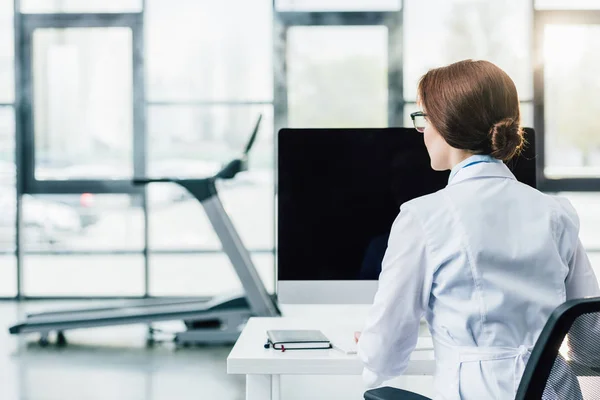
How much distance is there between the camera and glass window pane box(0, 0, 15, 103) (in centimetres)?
533

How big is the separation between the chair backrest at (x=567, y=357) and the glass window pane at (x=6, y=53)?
5.11m

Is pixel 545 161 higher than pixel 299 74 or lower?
lower

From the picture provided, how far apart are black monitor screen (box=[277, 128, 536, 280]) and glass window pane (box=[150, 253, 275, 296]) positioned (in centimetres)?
359

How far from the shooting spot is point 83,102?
5.40m

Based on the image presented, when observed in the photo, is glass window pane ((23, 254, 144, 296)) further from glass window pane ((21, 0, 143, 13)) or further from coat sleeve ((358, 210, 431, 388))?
coat sleeve ((358, 210, 431, 388))

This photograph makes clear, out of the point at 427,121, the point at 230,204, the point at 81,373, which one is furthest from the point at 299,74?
the point at 427,121

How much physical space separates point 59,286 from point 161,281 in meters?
0.77

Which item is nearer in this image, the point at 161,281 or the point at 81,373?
the point at 81,373

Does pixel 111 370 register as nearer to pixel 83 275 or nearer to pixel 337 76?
pixel 83 275

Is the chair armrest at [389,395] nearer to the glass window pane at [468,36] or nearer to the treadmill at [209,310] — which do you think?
the treadmill at [209,310]

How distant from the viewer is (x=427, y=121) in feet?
4.06

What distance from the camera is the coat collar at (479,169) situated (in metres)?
1.19

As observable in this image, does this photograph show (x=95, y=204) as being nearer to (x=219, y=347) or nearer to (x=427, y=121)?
(x=219, y=347)

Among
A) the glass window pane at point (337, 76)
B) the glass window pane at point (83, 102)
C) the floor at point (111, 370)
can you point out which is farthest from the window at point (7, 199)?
the glass window pane at point (337, 76)
